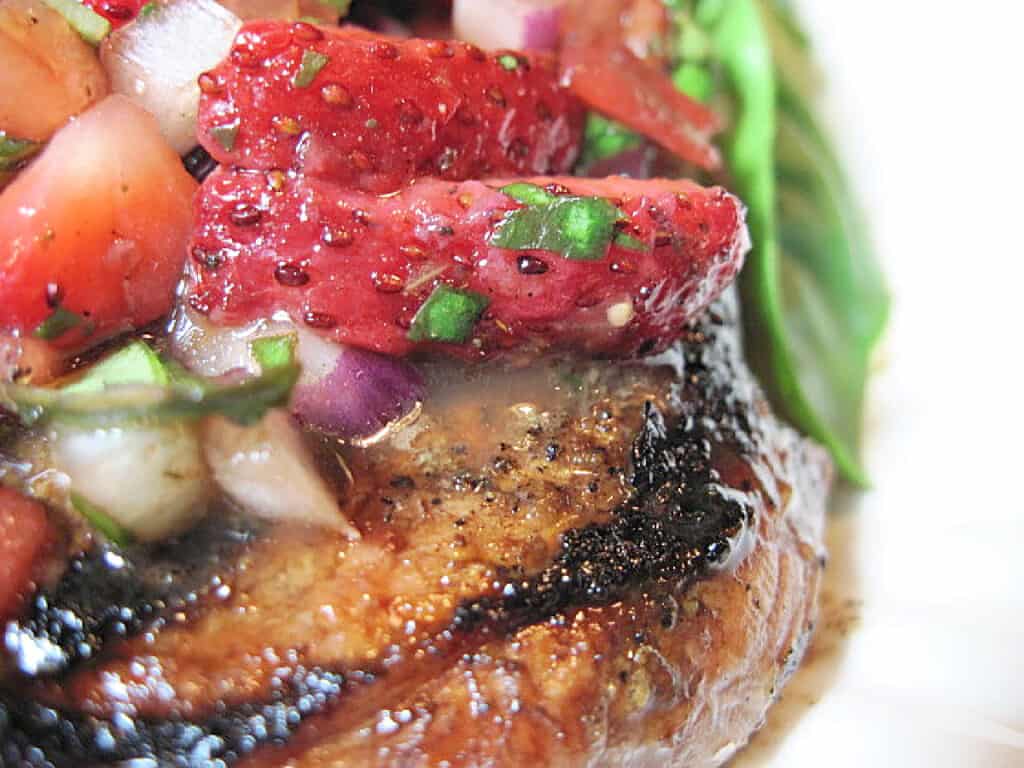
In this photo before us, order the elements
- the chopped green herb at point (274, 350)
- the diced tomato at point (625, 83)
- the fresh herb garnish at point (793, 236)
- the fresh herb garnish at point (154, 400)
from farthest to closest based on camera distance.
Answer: the fresh herb garnish at point (793, 236), the diced tomato at point (625, 83), the chopped green herb at point (274, 350), the fresh herb garnish at point (154, 400)

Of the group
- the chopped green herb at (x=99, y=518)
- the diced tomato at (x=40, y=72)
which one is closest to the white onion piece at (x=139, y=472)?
the chopped green herb at (x=99, y=518)

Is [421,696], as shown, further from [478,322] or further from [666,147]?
[666,147]

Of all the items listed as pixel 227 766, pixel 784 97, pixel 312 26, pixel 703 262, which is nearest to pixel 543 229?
pixel 703 262

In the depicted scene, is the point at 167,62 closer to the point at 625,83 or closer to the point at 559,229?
the point at 559,229

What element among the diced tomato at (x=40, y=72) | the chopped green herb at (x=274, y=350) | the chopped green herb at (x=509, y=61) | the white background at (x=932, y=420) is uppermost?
the diced tomato at (x=40, y=72)

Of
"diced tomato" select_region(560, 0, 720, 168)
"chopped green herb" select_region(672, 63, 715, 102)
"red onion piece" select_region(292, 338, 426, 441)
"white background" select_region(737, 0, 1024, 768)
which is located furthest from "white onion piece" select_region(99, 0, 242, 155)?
"white background" select_region(737, 0, 1024, 768)

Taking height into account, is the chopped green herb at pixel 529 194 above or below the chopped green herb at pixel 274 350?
above

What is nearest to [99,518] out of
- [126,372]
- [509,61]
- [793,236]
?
[126,372]

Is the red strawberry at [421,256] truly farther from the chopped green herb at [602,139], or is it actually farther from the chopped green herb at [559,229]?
the chopped green herb at [602,139]

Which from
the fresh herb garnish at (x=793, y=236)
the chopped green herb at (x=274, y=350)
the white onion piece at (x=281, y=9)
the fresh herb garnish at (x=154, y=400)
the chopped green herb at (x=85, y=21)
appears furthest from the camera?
the fresh herb garnish at (x=793, y=236)
